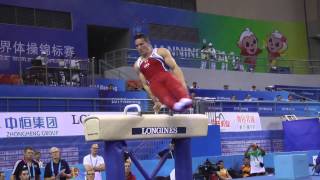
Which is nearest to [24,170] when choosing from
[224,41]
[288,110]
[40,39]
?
[40,39]

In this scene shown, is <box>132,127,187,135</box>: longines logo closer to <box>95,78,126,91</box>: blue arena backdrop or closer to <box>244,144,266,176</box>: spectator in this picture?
<box>244,144,266,176</box>: spectator

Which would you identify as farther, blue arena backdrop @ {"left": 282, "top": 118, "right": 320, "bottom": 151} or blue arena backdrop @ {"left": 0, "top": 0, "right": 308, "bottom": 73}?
blue arena backdrop @ {"left": 0, "top": 0, "right": 308, "bottom": 73}

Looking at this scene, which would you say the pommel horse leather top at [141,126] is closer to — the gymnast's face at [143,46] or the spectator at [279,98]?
the gymnast's face at [143,46]

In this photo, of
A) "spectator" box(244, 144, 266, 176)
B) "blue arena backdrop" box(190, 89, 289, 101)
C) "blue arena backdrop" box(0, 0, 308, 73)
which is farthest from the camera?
"blue arena backdrop" box(190, 89, 289, 101)

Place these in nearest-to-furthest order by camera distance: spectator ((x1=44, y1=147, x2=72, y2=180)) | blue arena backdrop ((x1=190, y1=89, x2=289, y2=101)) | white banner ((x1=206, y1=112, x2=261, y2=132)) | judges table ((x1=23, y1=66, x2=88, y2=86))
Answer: spectator ((x1=44, y1=147, x2=72, y2=180))
judges table ((x1=23, y1=66, x2=88, y2=86))
white banner ((x1=206, y1=112, x2=261, y2=132))
blue arena backdrop ((x1=190, y1=89, x2=289, y2=101))

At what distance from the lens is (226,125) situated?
15.9 m

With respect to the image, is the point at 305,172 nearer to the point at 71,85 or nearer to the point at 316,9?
the point at 71,85

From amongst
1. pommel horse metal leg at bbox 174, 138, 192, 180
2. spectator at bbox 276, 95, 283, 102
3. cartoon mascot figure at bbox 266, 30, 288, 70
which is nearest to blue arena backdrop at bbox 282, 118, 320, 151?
spectator at bbox 276, 95, 283, 102

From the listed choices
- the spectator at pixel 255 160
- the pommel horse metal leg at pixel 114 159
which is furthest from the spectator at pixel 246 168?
the pommel horse metal leg at pixel 114 159

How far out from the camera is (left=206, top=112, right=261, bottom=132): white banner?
15.6 metres

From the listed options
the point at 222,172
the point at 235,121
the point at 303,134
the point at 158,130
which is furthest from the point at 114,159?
the point at 303,134

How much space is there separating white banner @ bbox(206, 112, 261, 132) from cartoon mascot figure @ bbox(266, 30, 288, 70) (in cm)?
1128

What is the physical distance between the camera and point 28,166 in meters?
8.52

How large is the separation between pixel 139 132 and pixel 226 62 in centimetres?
1923
